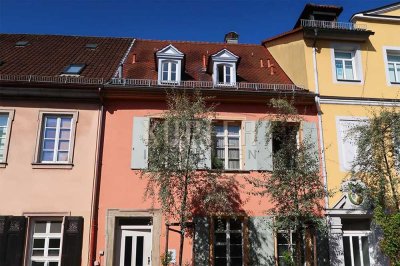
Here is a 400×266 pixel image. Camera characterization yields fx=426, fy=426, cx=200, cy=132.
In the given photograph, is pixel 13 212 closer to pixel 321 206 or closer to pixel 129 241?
pixel 129 241

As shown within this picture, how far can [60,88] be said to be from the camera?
41.8 feet

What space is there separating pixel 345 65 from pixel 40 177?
34.2 ft

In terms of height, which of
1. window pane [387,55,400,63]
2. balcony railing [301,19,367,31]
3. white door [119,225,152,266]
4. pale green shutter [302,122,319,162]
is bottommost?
white door [119,225,152,266]

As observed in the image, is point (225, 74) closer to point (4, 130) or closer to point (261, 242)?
point (261, 242)

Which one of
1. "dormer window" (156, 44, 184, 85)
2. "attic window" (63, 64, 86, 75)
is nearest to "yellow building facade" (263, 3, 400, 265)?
"dormer window" (156, 44, 184, 85)

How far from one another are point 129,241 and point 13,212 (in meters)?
3.27

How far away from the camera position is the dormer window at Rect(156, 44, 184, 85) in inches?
549

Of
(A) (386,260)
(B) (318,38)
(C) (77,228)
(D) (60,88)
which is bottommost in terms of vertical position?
(A) (386,260)

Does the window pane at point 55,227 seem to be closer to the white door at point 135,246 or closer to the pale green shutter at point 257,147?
the white door at point 135,246

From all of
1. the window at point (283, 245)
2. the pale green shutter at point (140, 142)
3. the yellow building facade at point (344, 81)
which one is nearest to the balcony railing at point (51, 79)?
the pale green shutter at point (140, 142)

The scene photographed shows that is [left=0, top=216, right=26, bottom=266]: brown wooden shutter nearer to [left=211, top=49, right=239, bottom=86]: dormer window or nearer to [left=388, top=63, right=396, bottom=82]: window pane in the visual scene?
[left=211, top=49, right=239, bottom=86]: dormer window

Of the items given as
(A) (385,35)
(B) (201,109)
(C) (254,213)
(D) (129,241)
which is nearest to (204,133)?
(B) (201,109)

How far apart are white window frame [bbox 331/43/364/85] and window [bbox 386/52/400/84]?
109 centimetres

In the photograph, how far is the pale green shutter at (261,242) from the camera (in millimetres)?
11859
